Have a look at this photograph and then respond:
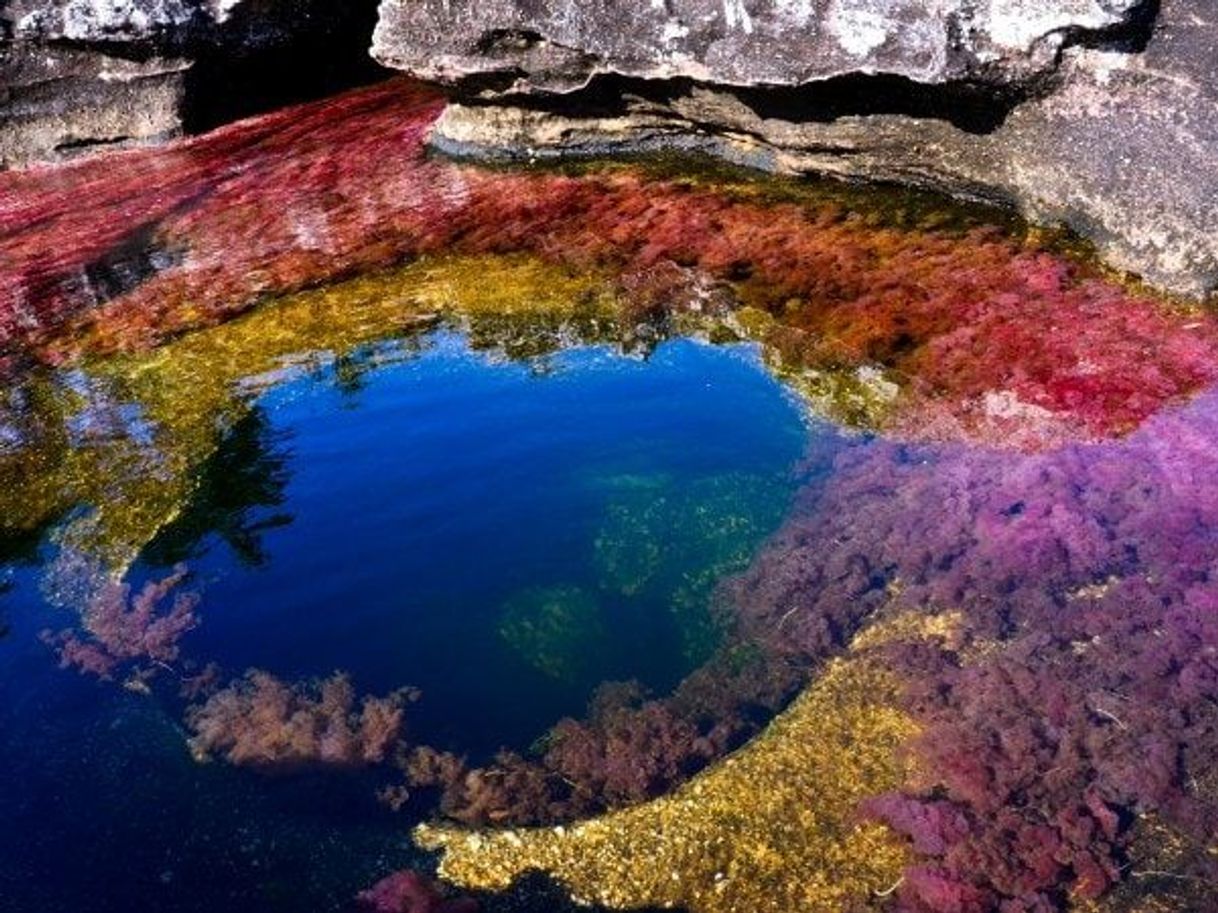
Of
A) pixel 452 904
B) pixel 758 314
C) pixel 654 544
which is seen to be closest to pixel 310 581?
pixel 654 544

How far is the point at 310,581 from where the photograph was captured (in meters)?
6.04

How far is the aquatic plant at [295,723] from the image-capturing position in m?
4.97

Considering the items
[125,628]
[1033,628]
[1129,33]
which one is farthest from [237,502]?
[1129,33]

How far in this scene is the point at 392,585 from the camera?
19.6 feet

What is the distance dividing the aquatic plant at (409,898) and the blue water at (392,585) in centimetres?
14

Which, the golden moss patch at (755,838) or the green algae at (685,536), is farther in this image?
the green algae at (685,536)

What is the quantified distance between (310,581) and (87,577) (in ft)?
4.66

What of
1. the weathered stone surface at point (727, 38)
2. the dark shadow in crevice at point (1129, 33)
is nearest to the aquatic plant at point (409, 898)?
the weathered stone surface at point (727, 38)

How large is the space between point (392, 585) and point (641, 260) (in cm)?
383

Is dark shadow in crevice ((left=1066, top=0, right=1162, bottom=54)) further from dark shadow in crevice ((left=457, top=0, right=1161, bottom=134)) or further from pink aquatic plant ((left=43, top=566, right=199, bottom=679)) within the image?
pink aquatic plant ((left=43, top=566, right=199, bottom=679))

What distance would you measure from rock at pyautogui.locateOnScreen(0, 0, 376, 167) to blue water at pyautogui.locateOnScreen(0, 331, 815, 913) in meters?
6.56

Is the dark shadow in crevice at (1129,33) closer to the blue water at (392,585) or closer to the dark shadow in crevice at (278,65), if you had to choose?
the blue water at (392,585)

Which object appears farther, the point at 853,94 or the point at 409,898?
the point at 853,94

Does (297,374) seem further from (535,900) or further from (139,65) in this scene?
(139,65)
